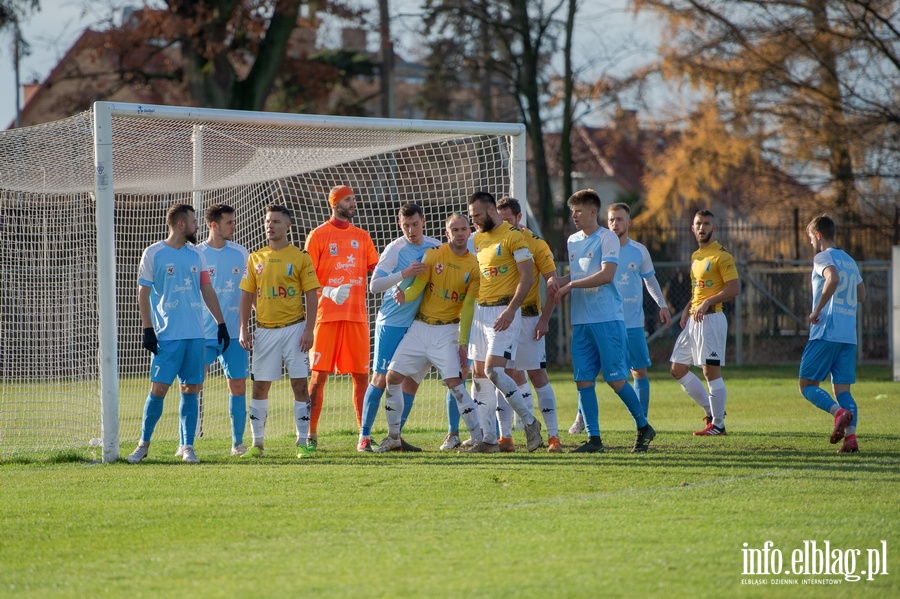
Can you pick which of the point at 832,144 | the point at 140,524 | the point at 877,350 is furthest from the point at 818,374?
the point at 832,144

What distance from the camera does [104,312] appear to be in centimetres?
880

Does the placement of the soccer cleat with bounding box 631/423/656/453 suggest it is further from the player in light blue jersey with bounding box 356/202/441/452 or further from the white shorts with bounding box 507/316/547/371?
the player in light blue jersey with bounding box 356/202/441/452

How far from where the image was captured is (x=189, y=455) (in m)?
8.84

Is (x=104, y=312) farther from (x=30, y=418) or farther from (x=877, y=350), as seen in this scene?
(x=877, y=350)

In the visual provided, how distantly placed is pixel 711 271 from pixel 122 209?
25.9 ft

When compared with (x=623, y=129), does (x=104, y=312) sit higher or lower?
lower

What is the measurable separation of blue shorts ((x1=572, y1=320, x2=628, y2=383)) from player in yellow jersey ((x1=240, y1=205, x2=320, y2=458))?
2285 mm

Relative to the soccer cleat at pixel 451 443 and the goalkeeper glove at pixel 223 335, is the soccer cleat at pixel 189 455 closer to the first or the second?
the goalkeeper glove at pixel 223 335

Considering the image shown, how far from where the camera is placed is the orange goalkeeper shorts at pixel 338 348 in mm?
9508

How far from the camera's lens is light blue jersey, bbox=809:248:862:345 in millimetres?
9289

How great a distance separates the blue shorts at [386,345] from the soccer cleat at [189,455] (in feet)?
5.73

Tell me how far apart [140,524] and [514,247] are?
3965 mm

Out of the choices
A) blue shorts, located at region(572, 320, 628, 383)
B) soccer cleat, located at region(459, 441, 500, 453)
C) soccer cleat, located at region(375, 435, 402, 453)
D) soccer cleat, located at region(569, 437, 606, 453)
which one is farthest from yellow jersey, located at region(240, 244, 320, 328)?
soccer cleat, located at region(569, 437, 606, 453)

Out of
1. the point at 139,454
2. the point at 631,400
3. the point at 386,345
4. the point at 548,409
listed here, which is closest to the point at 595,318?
the point at 631,400
